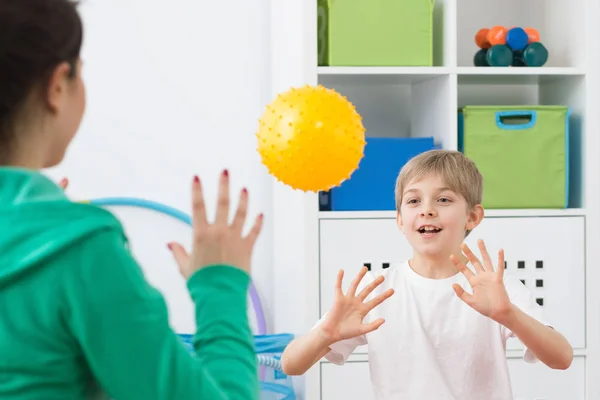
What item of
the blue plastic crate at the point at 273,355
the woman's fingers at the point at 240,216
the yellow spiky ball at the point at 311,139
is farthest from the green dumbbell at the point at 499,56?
the woman's fingers at the point at 240,216

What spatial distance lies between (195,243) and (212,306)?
6 cm

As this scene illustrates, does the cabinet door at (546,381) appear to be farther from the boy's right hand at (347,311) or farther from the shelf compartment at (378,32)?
the boy's right hand at (347,311)

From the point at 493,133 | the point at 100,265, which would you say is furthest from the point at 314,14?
the point at 100,265

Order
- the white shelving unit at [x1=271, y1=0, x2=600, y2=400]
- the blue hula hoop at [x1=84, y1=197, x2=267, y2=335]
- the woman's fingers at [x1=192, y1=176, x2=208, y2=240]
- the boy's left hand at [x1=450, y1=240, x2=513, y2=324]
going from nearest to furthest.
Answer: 1. the woman's fingers at [x1=192, y1=176, x2=208, y2=240]
2. the boy's left hand at [x1=450, y1=240, x2=513, y2=324]
3. the white shelving unit at [x1=271, y1=0, x2=600, y2=400]
4. the blue hula hoop at [x1=84, y1=197, x2=267, y2=335]

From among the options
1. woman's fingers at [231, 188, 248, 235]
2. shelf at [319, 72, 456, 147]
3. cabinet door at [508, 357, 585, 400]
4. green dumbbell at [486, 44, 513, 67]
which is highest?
green dumbbell at [486, 44, 513, 67]

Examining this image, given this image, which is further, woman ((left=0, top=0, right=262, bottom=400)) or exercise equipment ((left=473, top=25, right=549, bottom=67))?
exercise equipment ((left=473, top=25, right=549, bottom=67))

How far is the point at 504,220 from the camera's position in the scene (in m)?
2.36

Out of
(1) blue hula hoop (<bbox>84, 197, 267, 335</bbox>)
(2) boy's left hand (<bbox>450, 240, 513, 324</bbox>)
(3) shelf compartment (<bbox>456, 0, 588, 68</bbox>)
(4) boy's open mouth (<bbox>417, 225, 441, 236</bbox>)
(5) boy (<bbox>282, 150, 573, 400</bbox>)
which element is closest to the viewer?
(2) boy's left hand (<bbox>450, 240, 513, 324</bbox>)

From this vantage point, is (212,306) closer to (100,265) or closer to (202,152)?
(100,265)

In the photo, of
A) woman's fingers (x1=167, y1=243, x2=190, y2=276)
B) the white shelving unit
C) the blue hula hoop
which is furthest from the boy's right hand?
the blue hula hoop

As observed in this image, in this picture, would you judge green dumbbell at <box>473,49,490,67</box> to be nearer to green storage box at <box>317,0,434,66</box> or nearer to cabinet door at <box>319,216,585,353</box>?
green storage box at <box>317,0,434,66</box>

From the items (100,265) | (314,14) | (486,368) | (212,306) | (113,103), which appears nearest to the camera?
(100,265)

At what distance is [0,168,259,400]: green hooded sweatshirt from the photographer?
648mm

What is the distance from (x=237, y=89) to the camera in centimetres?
288
